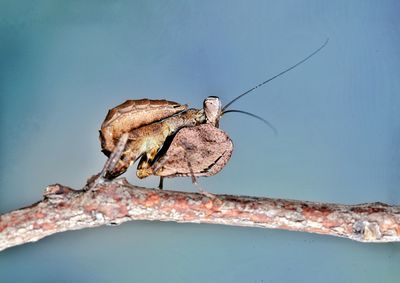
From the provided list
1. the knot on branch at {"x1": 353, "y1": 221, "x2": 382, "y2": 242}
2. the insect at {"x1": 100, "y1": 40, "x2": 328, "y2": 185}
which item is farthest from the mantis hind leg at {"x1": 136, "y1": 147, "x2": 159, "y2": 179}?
the knot on branch at {"x1": 353, "y1": 221, "x2": 382, "y2": 242}

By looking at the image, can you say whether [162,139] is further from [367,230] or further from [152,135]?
[367,230]

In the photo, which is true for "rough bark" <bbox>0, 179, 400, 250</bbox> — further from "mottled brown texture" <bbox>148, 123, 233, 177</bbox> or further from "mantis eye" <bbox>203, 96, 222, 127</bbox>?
"mantis eye" <bbox>203, 96, 222, 127</bbox>

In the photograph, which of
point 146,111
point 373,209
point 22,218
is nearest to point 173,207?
point 146,111

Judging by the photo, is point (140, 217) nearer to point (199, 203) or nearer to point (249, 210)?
point (199, 203)

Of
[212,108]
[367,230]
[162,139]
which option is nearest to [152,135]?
[162,139]

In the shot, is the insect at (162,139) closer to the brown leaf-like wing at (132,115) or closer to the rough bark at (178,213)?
the brown leaf-like wing at (132,115)

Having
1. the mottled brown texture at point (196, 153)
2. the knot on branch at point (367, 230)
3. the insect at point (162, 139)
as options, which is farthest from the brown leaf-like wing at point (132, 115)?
the knot on branch at point (367, 230)
